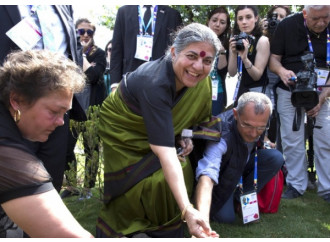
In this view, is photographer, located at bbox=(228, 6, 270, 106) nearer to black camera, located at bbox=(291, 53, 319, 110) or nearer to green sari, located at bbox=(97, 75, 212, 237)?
black camera, located at bbox=(291, 53, 319, 110)

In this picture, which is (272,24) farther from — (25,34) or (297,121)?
(25,34)

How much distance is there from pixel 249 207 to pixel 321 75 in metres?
1.31

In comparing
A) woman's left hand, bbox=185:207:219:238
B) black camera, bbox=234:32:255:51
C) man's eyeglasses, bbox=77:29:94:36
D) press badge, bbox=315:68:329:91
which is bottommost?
woman's left hand, bbox=185:207:219:238

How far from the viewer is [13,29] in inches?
101

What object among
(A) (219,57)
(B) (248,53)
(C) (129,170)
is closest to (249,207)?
(C) (129,170)

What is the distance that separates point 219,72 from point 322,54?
0.90m

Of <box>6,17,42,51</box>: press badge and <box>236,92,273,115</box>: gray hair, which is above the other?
<box>6,17,42,51</box>: press badge

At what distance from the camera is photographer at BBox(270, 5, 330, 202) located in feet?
11.6

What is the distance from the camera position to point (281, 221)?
10.2 feet

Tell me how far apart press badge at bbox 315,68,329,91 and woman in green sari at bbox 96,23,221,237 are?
1.23 m

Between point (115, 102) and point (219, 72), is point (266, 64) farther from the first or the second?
point (115, 102)

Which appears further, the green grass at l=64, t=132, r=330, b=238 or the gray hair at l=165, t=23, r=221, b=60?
the green grass at l=64, t=132, r=330, b=238

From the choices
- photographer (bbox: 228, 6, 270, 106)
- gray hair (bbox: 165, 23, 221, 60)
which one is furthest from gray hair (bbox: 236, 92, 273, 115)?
photographer (bbox: 228, 6, 270, 106)

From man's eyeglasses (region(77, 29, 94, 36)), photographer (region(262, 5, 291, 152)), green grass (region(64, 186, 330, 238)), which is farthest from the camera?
man's eyeglasses (region(77, 29, 94, 36))
